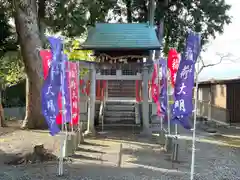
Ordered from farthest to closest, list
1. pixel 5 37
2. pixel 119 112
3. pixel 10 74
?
1. pixel 10 74
2. pixel 119 112
3. pixel 5 37

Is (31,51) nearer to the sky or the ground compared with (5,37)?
nearer to the ground

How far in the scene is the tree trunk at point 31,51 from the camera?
1614 centimetres

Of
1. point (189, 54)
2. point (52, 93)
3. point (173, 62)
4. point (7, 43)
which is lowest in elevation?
point (52, 93)

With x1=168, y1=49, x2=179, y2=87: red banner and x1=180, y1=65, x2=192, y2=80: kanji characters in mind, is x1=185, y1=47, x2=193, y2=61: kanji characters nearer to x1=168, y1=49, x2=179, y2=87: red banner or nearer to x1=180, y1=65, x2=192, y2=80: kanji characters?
x1=180, y1=65, x2=192, y2=80: kanji characters

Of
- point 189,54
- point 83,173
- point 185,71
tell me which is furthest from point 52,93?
point 189,54

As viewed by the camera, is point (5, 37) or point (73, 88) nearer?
point (73, 88)

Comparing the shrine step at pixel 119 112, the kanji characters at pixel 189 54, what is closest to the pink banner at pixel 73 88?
the kanji characters at pixel 189 54

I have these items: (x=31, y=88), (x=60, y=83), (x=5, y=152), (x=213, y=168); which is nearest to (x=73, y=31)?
(x=31, y=88)

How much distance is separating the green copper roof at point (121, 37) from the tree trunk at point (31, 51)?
8.18 ft

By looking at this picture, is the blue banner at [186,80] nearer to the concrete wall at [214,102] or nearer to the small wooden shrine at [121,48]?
the small wooden shrine at [121,48]

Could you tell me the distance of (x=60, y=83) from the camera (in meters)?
8.45

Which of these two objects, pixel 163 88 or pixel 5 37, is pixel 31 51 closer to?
pixel 5 37

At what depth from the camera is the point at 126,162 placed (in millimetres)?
9578

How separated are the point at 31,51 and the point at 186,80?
10.9 m
